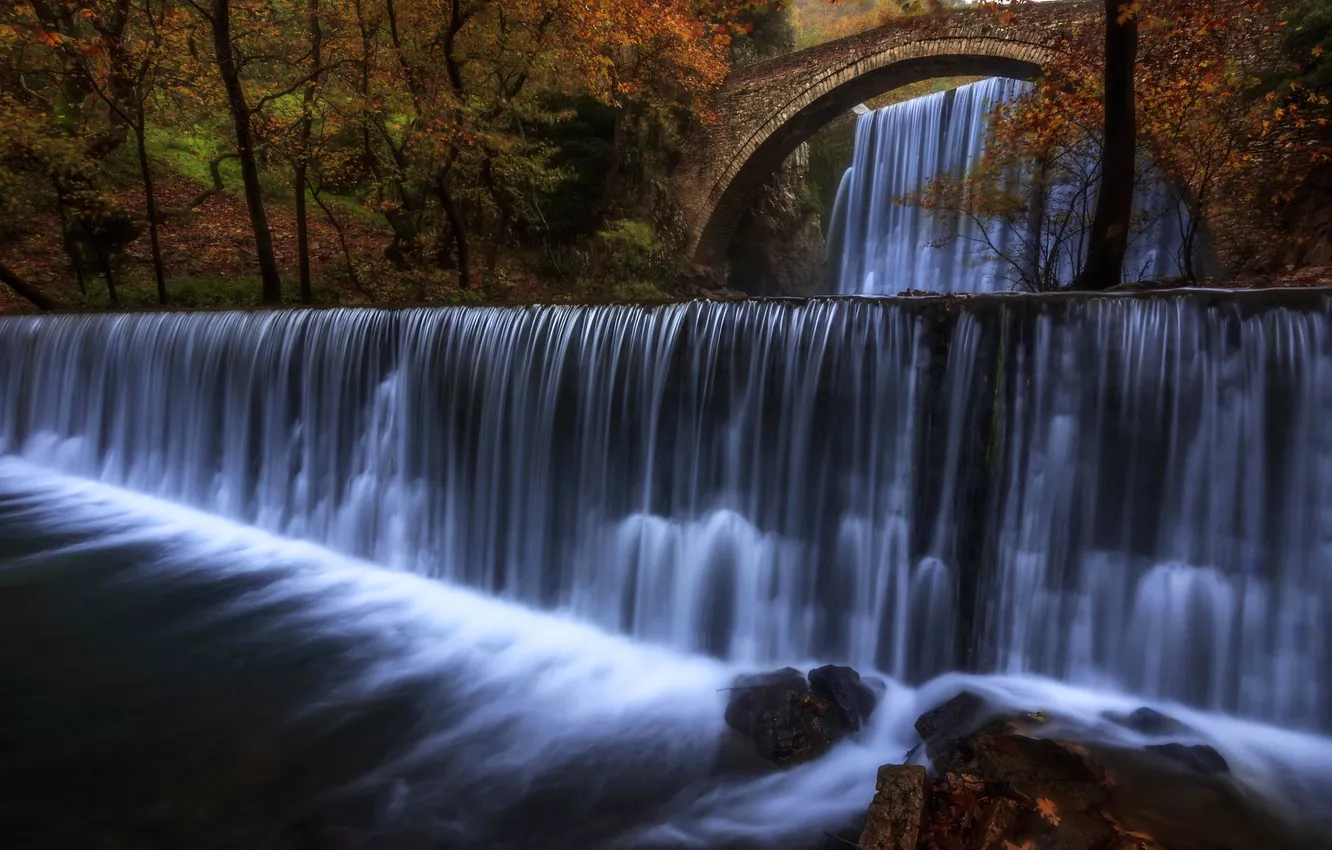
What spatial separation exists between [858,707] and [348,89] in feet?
44.8

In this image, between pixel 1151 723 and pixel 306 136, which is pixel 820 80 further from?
pixel 1151 723

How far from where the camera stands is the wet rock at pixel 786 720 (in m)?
4.14

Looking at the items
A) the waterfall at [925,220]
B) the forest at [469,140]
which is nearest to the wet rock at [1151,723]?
the forest at [469,140]

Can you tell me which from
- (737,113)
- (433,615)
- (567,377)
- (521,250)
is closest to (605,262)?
(521,250)

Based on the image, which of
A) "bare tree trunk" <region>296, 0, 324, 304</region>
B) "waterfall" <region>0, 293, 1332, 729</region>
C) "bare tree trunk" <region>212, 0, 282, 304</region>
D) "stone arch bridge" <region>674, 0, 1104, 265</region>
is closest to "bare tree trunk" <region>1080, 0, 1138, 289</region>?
"waterfall" <region>0, 293, 1332, 729</region>

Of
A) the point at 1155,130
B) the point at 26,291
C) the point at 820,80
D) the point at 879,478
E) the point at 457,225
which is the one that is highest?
the point at 820,80

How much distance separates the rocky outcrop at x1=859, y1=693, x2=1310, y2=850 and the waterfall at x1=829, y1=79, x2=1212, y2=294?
375 inches

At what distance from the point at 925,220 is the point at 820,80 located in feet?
11.9

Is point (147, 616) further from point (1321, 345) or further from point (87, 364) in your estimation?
point (1321, 345)

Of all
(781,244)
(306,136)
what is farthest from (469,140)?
(781,244)

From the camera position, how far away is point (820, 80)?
49.7 ft

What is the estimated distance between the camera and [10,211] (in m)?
14.8

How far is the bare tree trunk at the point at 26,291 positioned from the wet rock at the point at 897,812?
636 inches

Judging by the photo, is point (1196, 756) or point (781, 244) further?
point (781, 244)
